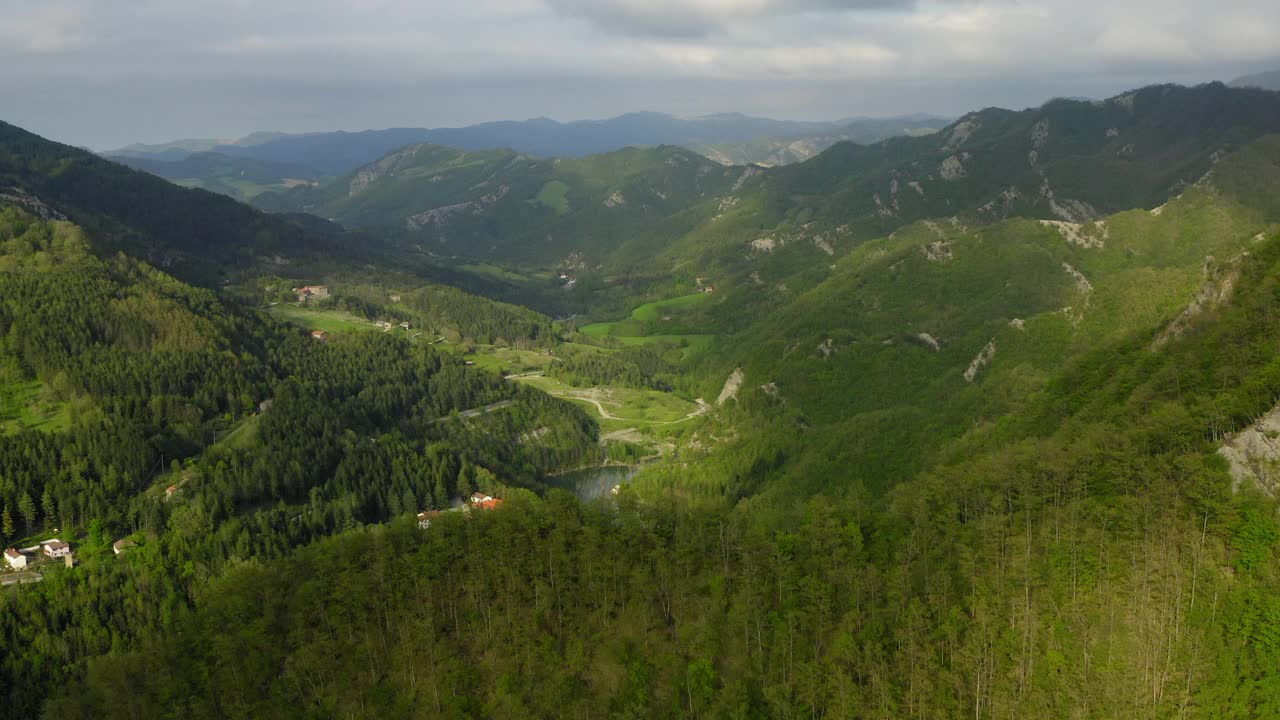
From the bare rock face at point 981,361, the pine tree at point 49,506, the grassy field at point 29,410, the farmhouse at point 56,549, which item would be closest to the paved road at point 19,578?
the farmhouse at point 56,549

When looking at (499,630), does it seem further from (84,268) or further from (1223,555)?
(84,268)

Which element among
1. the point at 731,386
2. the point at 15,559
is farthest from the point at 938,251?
the point at 15,559

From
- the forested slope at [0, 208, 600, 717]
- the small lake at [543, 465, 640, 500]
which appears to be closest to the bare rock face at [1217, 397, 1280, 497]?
the forested slope at [0, 208, 600, 717]

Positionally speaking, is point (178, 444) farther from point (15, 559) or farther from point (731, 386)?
point (731, 386)

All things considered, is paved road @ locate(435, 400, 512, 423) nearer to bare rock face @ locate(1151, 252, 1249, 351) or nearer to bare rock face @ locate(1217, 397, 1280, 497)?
bare rock face @ locate(1151, 252, 1249, 351)

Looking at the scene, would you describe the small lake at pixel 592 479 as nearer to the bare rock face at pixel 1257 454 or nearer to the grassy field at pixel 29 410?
the grassy field at pixel 29 410

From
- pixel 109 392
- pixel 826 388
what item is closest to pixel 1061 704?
pixel 826 388
